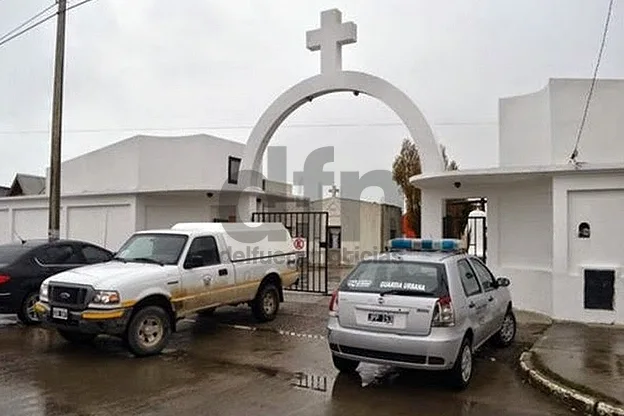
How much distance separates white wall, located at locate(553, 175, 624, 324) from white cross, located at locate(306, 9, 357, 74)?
6.03m

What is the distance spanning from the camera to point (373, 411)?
19.4 ft

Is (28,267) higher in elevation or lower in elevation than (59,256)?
lower

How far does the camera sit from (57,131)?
13023mm

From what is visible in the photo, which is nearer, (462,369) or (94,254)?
(462,369)

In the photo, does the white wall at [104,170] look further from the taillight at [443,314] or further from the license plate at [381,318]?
the taillight at [443,314]

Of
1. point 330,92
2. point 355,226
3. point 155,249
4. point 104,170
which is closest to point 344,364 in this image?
point 155,249

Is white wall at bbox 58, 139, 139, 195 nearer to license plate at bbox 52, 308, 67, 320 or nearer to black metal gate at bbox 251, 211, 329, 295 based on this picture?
black metal gate at bbox 251, 211, 329, 295

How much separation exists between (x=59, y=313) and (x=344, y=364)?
421cm

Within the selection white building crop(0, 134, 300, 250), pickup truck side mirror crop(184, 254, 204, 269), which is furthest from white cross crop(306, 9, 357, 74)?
pickup truck side mirror crop(184, 254, 204, 269)

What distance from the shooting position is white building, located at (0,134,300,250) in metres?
16.2

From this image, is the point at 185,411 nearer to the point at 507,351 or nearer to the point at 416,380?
the point at 416,380

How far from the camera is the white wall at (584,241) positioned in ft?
34.4

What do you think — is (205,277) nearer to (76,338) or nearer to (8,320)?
(76,338)

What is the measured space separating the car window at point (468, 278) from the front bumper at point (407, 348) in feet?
2.85
